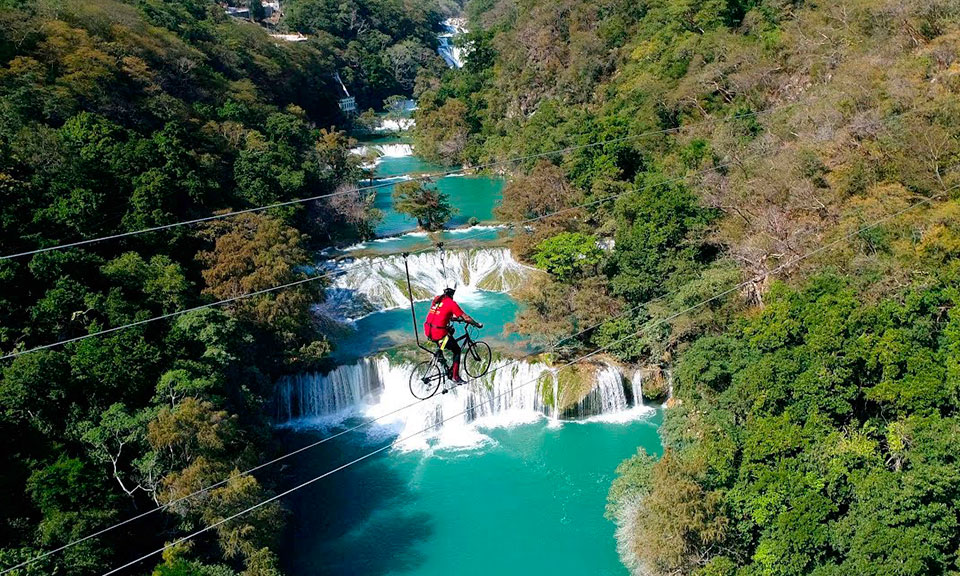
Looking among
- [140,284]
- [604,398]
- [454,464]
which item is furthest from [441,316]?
[140,284]

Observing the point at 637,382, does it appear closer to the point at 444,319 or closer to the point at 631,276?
the point at 631,276

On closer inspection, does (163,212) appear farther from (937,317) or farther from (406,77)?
(406,77)

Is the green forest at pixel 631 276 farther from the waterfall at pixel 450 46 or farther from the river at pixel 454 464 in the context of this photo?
the waterfall at pixel 450 46


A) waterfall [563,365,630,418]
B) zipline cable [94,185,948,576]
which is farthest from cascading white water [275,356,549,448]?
waterfall [563,365,630,418]

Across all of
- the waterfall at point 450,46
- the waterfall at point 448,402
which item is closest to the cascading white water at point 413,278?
the waterfall at point 448,402

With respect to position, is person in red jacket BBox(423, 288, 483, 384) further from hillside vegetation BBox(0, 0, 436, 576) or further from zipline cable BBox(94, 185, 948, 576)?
hillside vegetation BBox(0, 0, 436, 576)

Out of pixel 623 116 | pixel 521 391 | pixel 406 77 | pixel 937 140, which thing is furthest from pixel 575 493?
pixel 406 77
